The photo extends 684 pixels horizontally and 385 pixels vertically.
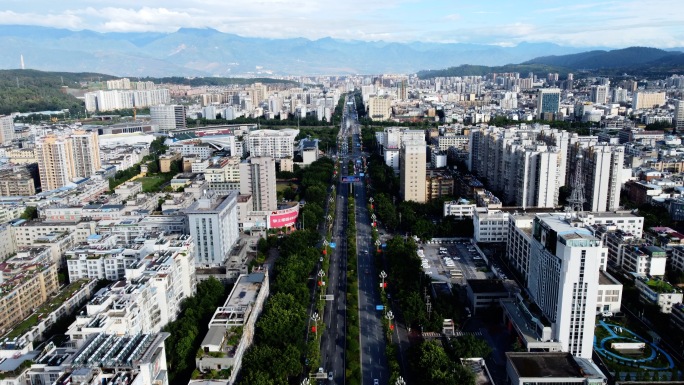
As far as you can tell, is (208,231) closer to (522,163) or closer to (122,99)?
(522,163)

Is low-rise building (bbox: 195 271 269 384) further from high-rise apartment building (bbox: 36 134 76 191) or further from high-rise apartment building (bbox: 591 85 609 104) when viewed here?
high-rise apartment building (bbox: 591 85 609 104)

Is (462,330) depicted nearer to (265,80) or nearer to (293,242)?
(293,242)

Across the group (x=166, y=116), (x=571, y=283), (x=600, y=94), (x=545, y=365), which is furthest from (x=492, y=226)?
(x=600, y=94)

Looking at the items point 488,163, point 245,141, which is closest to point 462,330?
point 488,163

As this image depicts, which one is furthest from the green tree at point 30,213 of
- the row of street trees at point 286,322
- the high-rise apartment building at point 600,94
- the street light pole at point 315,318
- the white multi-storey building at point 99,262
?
the high-rise apartment building at point 600,94

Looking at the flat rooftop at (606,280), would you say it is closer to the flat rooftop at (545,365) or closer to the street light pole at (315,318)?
the flat rooftop at (545,365)

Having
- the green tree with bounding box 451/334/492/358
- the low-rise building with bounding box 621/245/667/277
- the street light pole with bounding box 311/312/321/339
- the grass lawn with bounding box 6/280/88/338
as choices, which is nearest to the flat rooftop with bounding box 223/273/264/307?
the street light pole with bounding box 311/312/321/339
